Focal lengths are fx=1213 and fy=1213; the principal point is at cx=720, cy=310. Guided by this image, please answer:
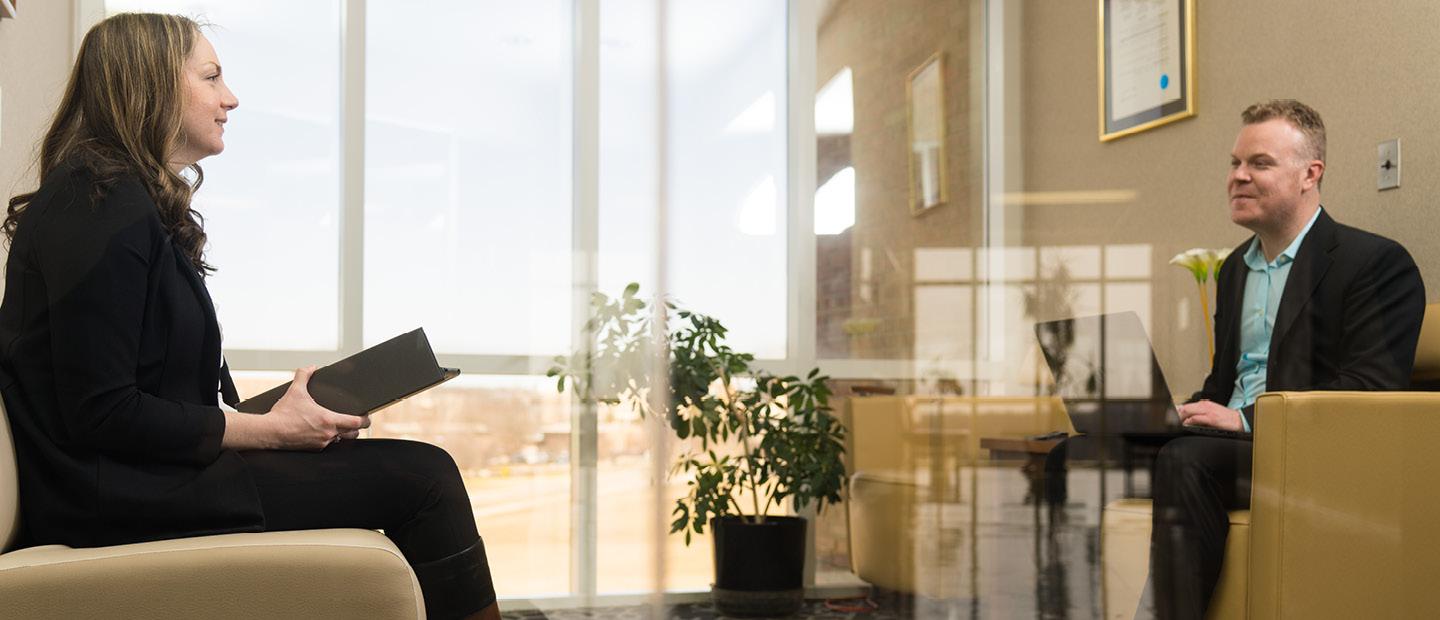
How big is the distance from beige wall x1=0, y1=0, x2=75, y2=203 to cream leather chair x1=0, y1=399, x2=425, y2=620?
1210 millimetres

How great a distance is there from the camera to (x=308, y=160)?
115 inches

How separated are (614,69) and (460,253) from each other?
58cm

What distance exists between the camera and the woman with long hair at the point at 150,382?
1527 mm

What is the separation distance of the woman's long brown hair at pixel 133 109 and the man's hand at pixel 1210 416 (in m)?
1.90

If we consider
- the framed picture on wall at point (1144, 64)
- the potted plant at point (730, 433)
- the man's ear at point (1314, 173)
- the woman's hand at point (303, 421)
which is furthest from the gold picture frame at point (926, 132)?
the woman's hand at point (303, 421)

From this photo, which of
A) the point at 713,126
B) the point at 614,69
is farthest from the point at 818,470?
the point at 614,69

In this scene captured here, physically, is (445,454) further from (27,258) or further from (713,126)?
A: (713,126)

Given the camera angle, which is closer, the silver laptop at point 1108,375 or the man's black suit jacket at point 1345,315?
the man's black suit jacket at point 1345,315

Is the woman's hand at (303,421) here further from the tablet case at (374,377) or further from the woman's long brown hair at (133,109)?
the woman's long brown hair at (133,109)

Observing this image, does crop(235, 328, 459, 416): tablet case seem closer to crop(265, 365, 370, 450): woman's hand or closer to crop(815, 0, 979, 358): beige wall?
crop(265, 365, 370, 450): woman's hand

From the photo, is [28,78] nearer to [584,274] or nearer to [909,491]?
[584,274]

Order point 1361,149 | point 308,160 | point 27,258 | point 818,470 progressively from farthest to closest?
point 818,470 < point 308,160 < point 1361,149 < point 27,258

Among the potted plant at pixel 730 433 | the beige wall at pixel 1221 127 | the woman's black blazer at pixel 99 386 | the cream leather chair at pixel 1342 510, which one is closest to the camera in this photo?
the woman's black blazer at pixel 99 386

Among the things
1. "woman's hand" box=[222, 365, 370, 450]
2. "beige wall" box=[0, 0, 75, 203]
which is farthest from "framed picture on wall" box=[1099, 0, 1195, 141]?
"beige wall" box=[0, 0, 75, 203]
